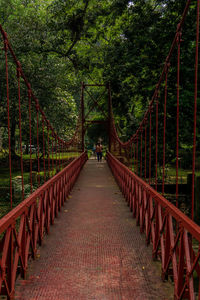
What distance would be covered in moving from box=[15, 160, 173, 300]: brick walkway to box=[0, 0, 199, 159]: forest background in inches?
158

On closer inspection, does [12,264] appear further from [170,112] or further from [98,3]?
[98,3]

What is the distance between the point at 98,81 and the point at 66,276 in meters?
21.0

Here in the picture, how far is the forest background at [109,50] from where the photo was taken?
9625mm

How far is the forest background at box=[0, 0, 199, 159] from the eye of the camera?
9625 millimetres

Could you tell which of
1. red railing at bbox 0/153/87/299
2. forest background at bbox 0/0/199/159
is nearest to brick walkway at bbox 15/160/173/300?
red railing at bbox 0/153/87/299

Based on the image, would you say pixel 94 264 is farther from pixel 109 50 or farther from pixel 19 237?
pixel 109 50

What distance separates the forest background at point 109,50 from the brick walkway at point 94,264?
401 centimetres

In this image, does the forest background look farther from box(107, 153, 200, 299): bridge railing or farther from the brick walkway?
box(107, 153, 200, 299): bridge railing

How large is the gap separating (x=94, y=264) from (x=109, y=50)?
978 cm

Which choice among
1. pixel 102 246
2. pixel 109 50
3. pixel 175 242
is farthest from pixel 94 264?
pixel 109 50

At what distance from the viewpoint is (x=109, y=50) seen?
12461 mm

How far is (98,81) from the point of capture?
23906 millimetres

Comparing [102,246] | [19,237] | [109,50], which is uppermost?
[109,50]

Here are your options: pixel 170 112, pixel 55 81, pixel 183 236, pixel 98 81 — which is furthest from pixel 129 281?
pixel 98 81
